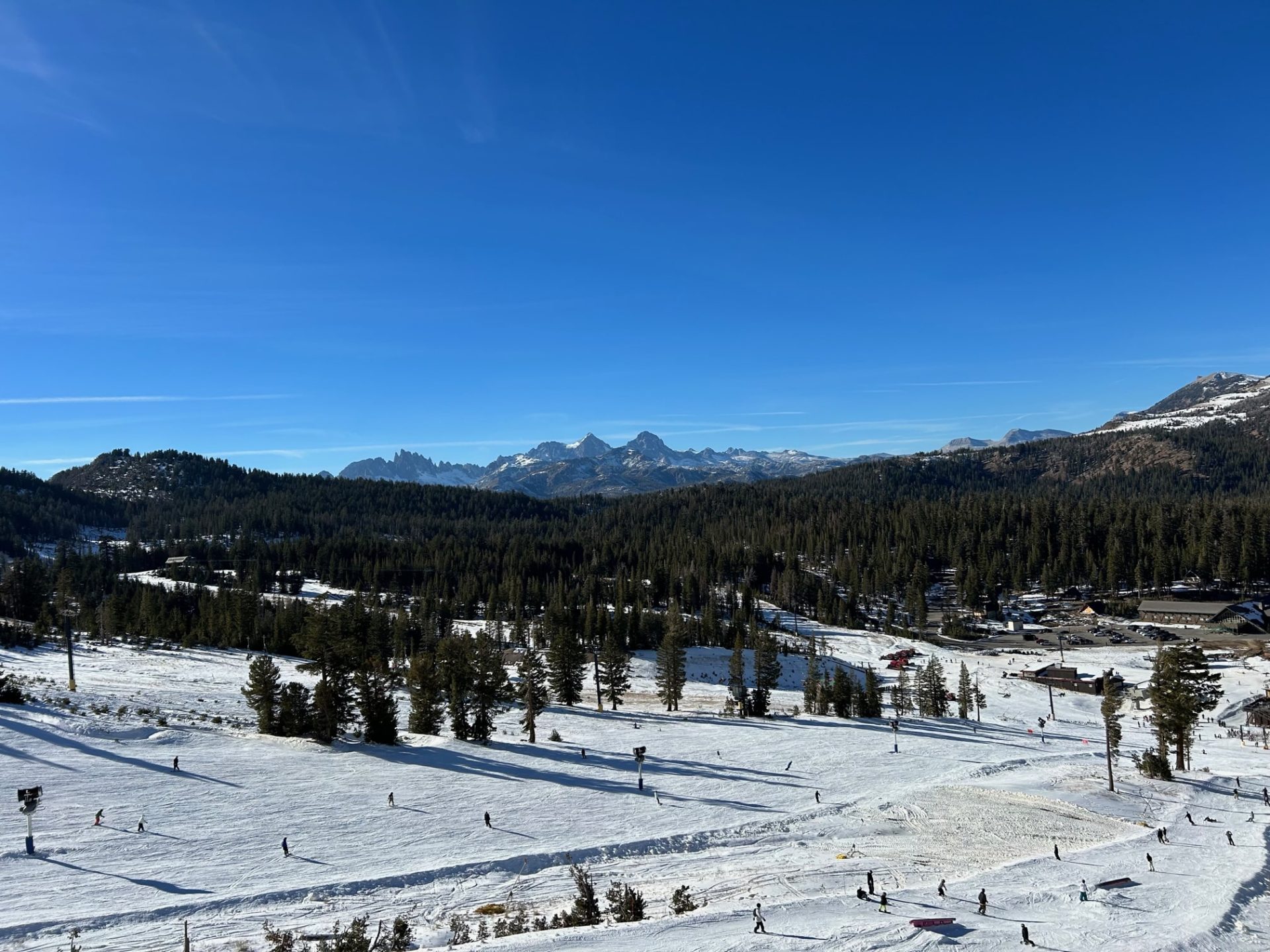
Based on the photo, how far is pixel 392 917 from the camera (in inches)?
994

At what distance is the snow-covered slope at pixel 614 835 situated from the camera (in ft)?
81.2

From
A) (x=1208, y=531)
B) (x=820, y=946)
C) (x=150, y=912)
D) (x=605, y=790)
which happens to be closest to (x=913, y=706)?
(x=605, y=790)

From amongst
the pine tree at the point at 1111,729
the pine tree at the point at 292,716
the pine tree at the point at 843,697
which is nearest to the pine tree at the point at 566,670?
the pine tree at the point at 843,697

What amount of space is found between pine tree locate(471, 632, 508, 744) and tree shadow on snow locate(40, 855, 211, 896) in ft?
88.3

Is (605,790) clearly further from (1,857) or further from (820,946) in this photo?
(1,857)

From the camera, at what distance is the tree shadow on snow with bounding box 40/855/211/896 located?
2552 cm

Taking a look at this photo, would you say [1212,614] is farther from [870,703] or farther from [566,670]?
[566,670]

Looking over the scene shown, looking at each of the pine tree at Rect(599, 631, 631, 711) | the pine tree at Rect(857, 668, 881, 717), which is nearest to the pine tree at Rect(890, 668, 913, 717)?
the pine tree at Rect(857, 668, 881, 717)

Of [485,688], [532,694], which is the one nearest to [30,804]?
[485,688]

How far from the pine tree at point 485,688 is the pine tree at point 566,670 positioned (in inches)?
698

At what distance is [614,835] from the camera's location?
3525cm

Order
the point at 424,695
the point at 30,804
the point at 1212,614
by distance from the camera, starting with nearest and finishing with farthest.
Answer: the point at 30,804, the point at 424,695, the point at 1212,614

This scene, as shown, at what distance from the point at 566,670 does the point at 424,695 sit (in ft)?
76.9

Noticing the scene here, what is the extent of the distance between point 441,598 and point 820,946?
137692 millimetres
